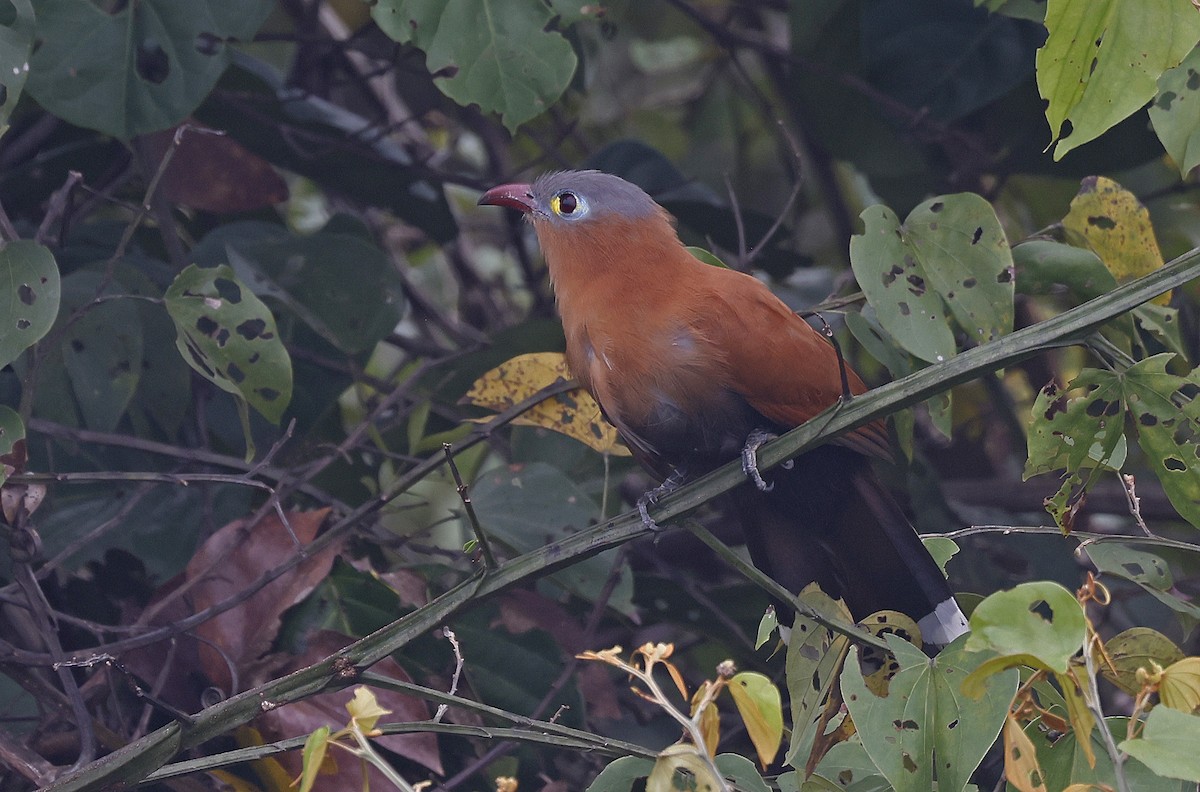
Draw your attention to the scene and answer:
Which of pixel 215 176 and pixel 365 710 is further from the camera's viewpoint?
pixel 215 176

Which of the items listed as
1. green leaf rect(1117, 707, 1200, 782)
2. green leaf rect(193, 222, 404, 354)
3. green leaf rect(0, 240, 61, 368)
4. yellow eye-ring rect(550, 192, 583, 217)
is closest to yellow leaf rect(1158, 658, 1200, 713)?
green leaf rect(1117, 707, 1200, 782)

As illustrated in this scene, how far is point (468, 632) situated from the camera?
2582 mm

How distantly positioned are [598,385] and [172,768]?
3.91 feet

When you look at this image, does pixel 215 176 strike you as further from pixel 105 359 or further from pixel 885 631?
pixel 885 631

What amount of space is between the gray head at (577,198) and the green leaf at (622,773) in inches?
63.1

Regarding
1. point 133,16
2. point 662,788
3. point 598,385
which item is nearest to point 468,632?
point 598,385

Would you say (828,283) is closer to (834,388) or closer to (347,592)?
(834,388)

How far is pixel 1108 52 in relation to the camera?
5.04 feet

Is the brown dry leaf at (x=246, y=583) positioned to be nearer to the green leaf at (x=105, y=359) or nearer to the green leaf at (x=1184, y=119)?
the green leaf at (x=105, y=359)

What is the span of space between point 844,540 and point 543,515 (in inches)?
26.4

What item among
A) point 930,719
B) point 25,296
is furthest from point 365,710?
point 25,296

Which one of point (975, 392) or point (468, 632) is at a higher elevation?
point (468, 632)

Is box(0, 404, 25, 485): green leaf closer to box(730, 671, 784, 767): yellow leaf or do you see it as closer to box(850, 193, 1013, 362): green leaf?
box(730, 671, 784, 767): yellow leaf

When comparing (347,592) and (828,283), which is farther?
(828,283)
